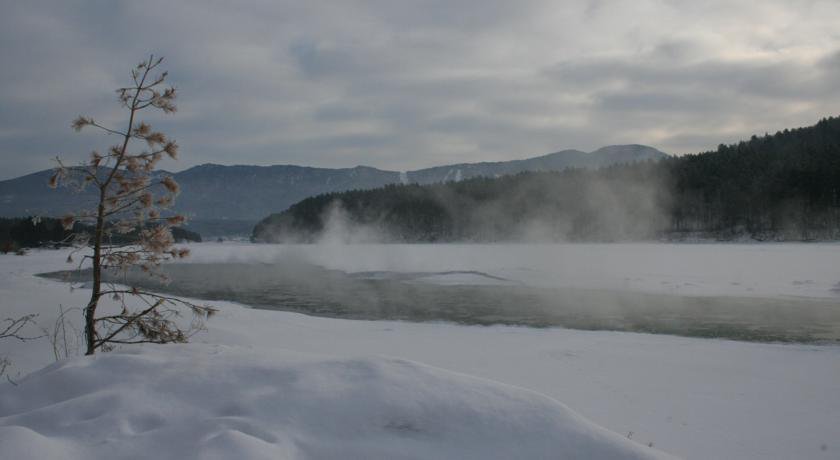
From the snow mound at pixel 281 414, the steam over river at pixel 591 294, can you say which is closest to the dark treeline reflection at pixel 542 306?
the steam over river at pixel 591 294

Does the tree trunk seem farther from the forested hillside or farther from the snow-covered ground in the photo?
the forested hillside

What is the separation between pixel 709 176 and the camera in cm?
6594

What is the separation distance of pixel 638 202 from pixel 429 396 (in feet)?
251

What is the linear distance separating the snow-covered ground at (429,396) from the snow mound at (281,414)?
1cm

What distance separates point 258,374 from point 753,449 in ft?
14.5

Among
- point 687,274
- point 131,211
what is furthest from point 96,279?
point 687,274

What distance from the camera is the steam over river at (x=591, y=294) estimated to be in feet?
40.4

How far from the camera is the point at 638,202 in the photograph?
239 ft

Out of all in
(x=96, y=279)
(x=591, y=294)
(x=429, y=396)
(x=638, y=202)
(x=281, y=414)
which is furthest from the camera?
(x=638, y=202)

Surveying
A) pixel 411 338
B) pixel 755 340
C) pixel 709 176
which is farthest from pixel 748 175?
pixel 411 338

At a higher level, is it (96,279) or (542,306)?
(96,279)

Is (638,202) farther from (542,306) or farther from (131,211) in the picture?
(131,211)

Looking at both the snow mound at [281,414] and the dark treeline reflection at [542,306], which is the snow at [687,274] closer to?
the dark treeline reflection at [542,306]

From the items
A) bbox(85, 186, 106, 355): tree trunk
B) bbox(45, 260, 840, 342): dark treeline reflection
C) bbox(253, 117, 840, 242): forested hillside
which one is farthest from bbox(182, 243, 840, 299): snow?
bbox(253, 117, 840, 242): forested hillside
